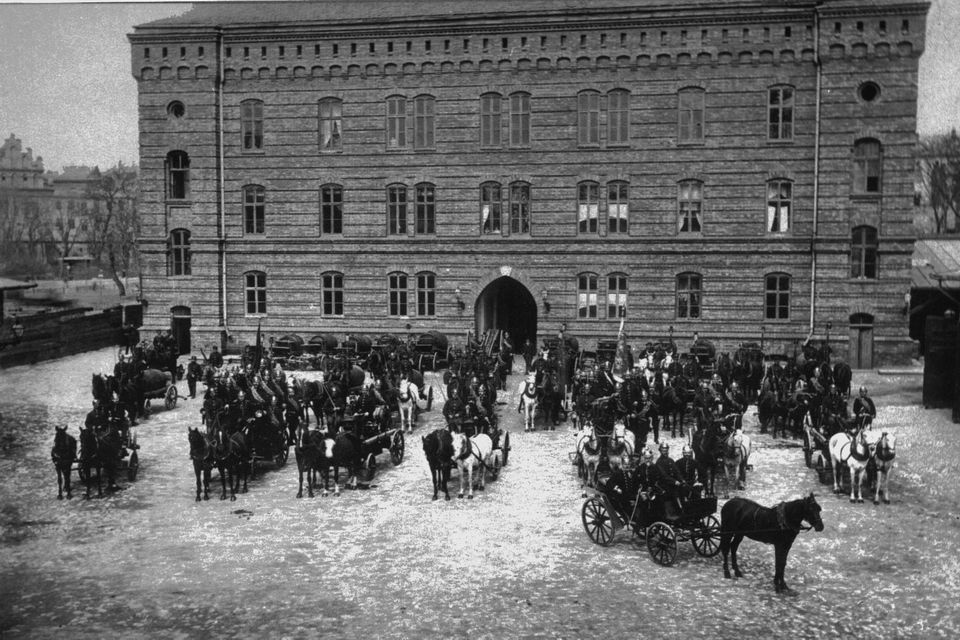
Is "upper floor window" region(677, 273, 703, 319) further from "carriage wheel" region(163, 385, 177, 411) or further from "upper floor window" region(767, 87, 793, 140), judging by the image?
"carriage wheel" region(163, 385, 177, 411)

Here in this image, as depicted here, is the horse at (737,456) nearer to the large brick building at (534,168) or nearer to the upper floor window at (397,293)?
the large brick building at (534,168)

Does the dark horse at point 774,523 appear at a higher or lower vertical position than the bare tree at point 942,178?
lower

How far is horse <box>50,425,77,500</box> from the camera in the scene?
18.0m

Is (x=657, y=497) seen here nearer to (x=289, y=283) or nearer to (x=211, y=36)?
(x=289, y=283)

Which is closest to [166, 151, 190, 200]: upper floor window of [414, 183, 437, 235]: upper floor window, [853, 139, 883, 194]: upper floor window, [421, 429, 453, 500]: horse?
[414, 183, 437, 235]: upper floor window

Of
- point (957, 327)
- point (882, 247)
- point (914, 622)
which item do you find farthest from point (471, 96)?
point (914, 622)

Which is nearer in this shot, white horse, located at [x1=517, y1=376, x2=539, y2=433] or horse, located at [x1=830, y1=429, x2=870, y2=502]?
horse, located at [x1=830, y1=429, x2=870, y2=502]

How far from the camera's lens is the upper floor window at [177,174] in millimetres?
38219

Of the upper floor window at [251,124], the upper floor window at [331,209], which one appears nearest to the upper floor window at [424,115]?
A: the upper floor window at [331,209]

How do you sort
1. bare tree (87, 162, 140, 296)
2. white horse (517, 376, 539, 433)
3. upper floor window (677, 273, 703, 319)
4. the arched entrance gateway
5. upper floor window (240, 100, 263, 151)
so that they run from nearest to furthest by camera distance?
white horse (517, 376, 539, 433)
bare tree (87, 162, 140, 296)
upper floor window (677, 273, 703, 319)
upper floor window (240, 100, 263, 151)
the arched entrance gateway

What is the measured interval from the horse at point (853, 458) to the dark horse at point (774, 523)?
4.58 meters

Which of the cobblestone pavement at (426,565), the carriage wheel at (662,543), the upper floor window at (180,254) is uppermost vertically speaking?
the upper floor window at (180,254)

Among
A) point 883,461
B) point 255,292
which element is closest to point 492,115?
point 255,292

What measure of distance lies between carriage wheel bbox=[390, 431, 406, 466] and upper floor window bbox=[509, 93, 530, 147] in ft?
60.6
